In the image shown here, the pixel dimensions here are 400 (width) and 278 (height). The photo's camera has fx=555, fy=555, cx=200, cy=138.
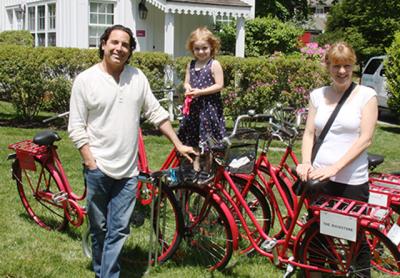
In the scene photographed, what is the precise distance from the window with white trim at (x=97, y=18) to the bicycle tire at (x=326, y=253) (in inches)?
508

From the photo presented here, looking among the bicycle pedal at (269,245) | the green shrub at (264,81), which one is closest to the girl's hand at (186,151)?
the bicycle pedal at (269,245)

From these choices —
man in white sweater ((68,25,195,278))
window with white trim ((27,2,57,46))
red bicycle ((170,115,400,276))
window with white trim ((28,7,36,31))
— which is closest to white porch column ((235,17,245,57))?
window with white trim ((27,2,57,46))

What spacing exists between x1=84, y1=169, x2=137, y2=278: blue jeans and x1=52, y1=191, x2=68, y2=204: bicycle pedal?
1154mm

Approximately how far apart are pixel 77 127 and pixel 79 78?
0.32 metres

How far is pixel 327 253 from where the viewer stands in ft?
12.5

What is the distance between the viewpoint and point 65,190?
16.2 feet

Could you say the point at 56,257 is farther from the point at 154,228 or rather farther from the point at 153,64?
the point at 153,64

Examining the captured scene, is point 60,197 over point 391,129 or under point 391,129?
over

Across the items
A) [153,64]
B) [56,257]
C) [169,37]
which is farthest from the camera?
[169,37]

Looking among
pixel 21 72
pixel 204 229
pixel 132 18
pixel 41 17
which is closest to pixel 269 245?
pixel 204 229

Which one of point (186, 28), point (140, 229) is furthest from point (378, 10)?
point (140, 229)

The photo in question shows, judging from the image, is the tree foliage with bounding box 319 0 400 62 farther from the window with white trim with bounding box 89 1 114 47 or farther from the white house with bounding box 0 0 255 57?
the window with white trim with bounding box 89 1 114 47

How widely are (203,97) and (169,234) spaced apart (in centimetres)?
143

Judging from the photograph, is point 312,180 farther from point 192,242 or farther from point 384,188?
point 192,242
